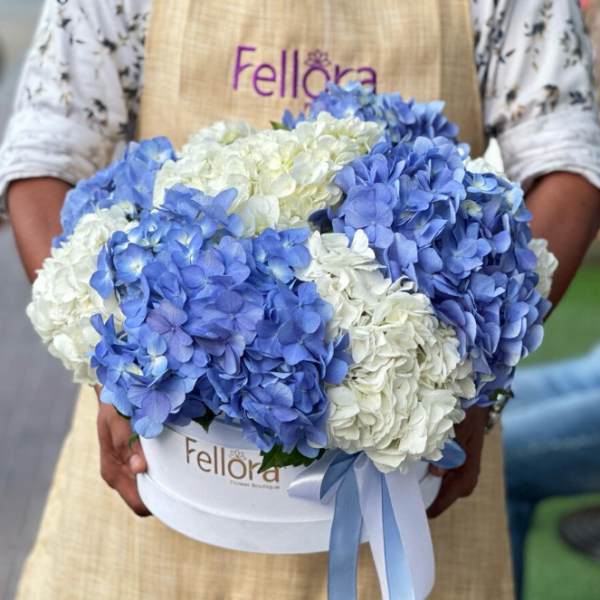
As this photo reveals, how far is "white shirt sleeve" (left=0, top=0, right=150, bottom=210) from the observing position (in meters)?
1.20

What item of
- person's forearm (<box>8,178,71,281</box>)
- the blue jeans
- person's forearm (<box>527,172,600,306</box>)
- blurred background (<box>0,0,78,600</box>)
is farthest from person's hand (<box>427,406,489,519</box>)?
blurred background (<box>0,0,78,600</box>)

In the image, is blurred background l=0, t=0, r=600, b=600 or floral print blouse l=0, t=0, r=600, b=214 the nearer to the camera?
floral print blouse l=0, t=0, r=600, b=214

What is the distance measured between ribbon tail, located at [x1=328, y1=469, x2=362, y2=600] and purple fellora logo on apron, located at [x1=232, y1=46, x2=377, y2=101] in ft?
1.85

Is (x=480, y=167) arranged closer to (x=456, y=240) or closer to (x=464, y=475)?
(x=456, y=240)

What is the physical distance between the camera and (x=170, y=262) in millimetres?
802

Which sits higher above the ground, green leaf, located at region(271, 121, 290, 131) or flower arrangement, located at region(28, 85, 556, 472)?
green leaf, located at region(271, 121, 290, 131)

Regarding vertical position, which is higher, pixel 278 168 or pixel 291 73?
pixel 291 73

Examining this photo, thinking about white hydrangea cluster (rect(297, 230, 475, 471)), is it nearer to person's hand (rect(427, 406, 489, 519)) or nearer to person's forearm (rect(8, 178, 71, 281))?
person's hand (rect(427, 406, 489, 519))

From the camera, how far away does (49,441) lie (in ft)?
10.8

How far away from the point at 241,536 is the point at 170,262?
1.08ft

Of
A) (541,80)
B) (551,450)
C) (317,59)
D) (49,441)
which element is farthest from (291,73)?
(49,441)

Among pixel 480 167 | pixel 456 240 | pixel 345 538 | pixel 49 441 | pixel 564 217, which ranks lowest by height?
pixel 345 538

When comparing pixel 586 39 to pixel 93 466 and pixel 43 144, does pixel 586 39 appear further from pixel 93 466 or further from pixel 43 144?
pixel 93 466

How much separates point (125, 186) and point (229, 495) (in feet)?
1.13
